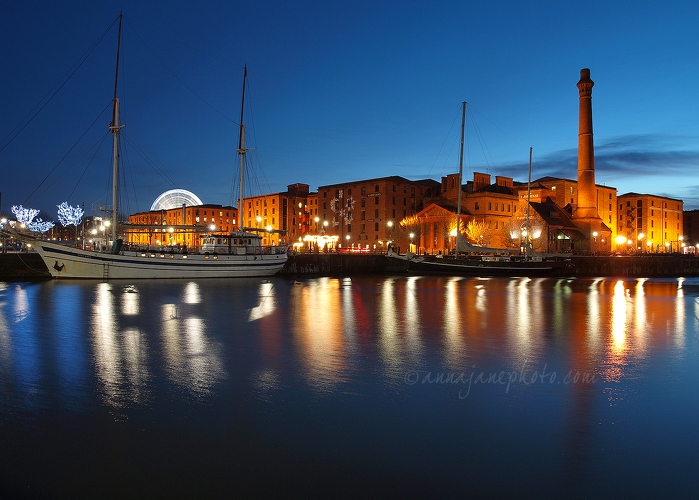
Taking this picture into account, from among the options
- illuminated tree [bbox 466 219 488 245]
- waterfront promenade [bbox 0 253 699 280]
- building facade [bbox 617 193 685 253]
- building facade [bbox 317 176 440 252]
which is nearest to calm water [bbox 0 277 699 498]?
waterfront promenade [bbox 0 253 699 280]

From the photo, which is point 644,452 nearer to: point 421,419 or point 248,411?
point 421,419

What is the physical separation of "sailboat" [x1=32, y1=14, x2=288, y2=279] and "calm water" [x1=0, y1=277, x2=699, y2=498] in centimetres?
2615

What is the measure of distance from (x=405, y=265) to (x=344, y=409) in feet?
191

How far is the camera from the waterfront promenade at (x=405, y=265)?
210 ft

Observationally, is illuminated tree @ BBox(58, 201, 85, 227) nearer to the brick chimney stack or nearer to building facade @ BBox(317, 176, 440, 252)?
building facade @ BBox(317, 176, 440, 252)

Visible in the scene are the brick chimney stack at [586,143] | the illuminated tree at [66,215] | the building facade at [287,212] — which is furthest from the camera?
the building facade at [287,212]

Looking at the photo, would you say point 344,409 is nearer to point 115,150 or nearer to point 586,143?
point 115,150

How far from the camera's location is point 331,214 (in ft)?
360

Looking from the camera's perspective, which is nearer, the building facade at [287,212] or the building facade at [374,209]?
the building facade at [374,209]

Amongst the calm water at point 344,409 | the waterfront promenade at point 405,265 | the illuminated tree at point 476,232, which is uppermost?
the illuminated tree at point 476,232

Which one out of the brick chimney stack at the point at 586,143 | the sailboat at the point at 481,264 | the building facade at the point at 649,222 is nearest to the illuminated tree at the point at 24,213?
the sailboat at the point at 481,264

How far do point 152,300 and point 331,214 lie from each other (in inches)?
3210

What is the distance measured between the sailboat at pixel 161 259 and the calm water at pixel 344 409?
1030 inches

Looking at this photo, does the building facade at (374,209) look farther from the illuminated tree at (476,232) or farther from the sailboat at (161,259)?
the sailboat at (161,259)
